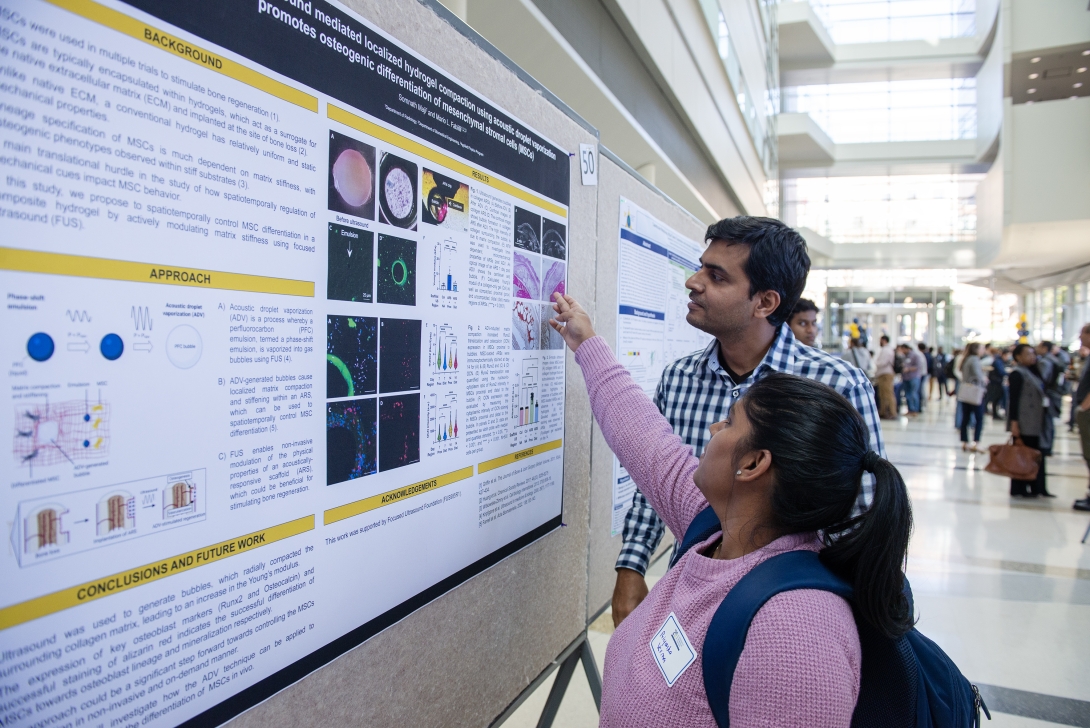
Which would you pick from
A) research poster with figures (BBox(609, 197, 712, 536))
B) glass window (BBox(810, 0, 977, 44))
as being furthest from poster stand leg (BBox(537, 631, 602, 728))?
glass window (BBox(810, 0, 977, 44))

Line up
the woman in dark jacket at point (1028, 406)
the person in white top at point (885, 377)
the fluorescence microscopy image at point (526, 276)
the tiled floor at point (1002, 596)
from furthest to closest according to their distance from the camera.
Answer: the person in white top at point (885, 377) → the woman in dark jacket at point (1028, 406) → the tiled floor at point (1002, 596) → the fluorescence microscopy image at point (526, 276)

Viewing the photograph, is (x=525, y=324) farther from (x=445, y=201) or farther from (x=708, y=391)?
(x=708, y=391)

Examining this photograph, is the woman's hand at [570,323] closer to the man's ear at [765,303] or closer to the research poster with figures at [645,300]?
the man's ear at [765,303]

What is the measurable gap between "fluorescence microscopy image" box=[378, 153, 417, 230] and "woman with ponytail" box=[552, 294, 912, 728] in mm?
701

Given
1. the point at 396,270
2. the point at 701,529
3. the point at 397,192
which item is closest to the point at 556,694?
the point at 701,529

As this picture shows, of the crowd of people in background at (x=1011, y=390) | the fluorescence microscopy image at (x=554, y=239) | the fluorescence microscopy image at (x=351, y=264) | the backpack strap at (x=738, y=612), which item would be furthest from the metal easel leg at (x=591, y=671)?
the crowd of people in background at (x=1011, y=390)

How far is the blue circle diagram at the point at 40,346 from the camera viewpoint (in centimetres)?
60

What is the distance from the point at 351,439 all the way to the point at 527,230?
0.74 m

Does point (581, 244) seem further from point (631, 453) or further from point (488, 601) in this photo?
point (488, 601)

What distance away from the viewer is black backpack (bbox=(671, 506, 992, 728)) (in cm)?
89

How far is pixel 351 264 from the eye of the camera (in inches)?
38.4

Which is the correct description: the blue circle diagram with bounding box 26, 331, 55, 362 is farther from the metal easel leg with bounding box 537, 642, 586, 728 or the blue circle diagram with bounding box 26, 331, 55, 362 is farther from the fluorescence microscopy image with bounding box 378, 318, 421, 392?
the metal easel leg with bounding box 537, 642, 586, 728

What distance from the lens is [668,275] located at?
114 inches

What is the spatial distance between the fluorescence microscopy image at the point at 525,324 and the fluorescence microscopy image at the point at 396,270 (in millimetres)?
386
